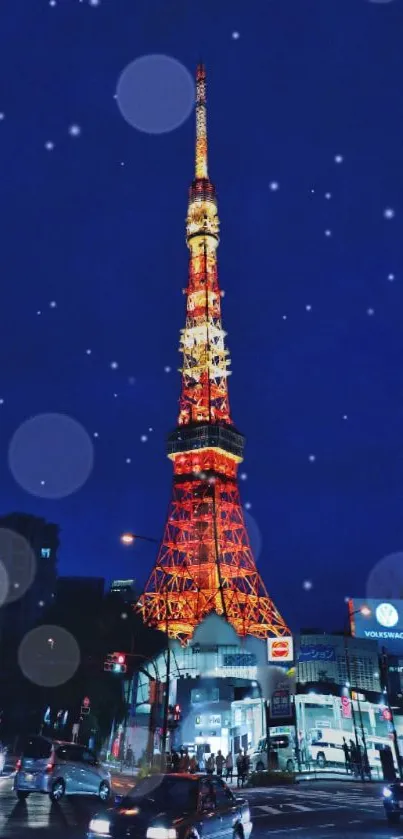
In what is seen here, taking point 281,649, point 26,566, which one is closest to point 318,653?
point 281,649

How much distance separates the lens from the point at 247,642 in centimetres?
7106

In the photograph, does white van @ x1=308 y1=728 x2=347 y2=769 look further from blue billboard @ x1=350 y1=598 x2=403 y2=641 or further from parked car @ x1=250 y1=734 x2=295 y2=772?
blue billboard @ x1=350 y1=598 x2=403 y2=641

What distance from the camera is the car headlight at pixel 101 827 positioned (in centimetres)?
945

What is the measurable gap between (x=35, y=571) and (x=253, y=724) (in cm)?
4850

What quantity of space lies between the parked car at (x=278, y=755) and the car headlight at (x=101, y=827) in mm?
33356

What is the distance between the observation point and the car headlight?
9453mm

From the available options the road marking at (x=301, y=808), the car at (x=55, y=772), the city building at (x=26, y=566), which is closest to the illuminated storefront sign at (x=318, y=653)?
the city building at (x=26, y=566)

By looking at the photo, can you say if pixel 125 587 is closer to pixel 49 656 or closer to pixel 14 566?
pixel 14 566

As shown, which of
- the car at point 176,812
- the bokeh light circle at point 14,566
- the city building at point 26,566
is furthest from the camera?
the bokeh light circle at point 14,566

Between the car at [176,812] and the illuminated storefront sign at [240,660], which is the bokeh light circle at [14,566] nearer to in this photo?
the illuminated storefront sign at [240,660]

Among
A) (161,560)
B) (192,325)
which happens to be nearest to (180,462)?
(161,560)

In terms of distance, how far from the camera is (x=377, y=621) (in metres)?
76.7

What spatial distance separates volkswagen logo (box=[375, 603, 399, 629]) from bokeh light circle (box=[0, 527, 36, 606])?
152 ft

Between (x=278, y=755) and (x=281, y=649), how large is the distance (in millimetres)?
10476
